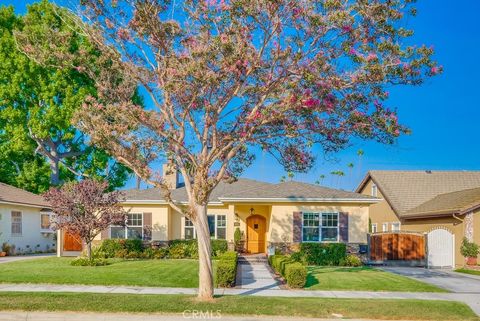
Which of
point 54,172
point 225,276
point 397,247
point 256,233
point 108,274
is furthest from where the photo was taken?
point 54,172

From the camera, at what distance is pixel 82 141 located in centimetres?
3475

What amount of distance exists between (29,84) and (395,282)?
24191 mm

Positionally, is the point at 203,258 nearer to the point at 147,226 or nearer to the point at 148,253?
the point at 148,253

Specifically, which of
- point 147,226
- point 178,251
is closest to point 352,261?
point 178,251

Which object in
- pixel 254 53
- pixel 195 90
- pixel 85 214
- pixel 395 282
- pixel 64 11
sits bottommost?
pixel 395 282

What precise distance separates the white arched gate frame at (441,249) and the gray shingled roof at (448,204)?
110 cm

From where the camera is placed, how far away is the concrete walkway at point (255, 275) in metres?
16.6

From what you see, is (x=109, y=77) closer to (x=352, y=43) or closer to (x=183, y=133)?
(x=183, y=133)

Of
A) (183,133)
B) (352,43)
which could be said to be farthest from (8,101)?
(352,43)

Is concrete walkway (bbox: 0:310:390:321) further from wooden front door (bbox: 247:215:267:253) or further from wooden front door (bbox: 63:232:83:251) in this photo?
wooden front door (bbox: 63:232:83:251)

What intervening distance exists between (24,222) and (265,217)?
1476 cm

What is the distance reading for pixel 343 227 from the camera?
2502 cm

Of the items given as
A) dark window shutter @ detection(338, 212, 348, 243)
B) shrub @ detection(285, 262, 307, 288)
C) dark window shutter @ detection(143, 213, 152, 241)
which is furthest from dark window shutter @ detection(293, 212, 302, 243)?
shrub @ detection(285, 262, 307, 288)

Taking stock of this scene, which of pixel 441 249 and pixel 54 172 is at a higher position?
pixel 54 172
